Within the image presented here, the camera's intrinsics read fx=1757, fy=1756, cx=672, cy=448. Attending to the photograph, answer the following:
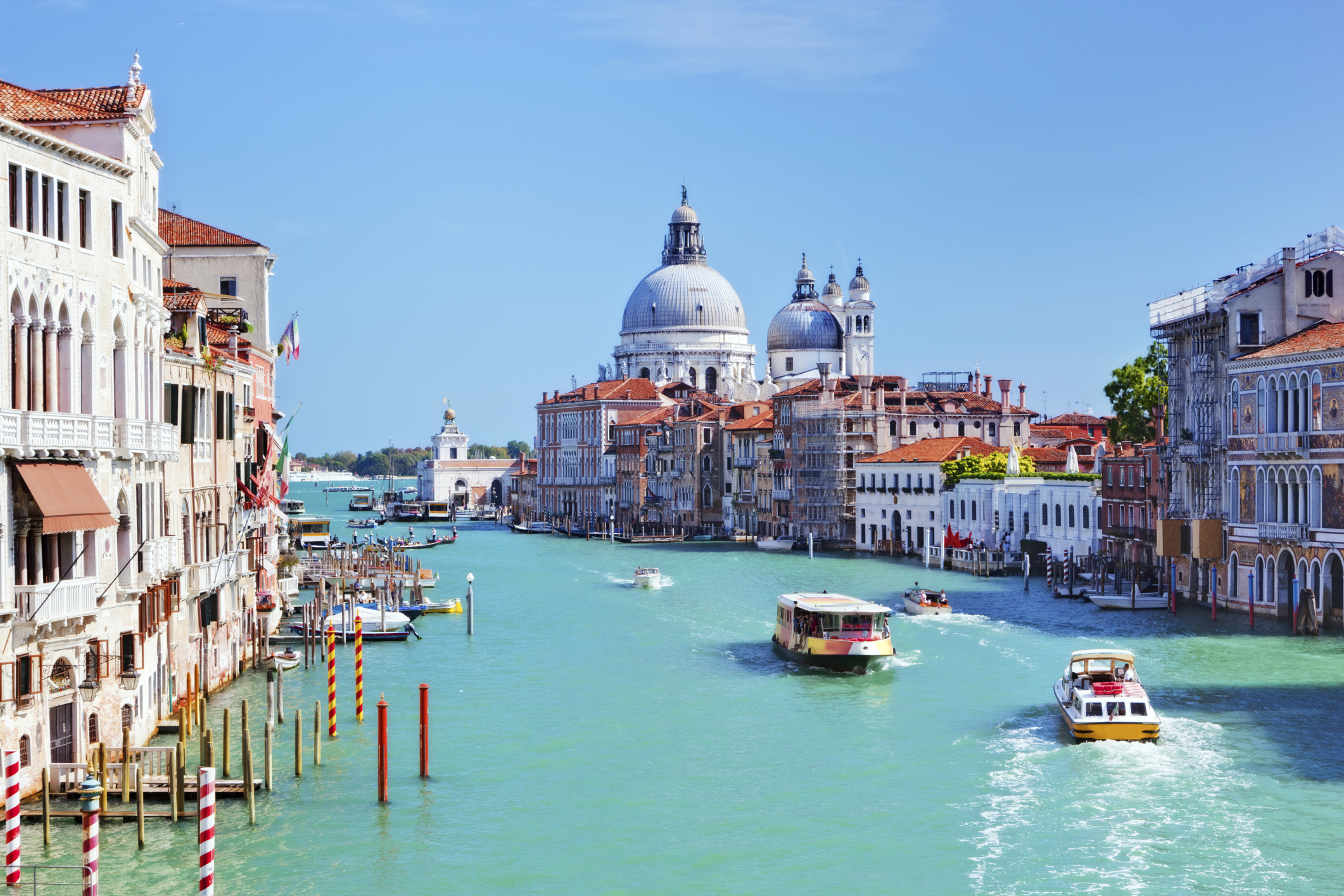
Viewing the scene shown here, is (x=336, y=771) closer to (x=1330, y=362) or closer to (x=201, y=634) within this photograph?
(x=201, y=634)

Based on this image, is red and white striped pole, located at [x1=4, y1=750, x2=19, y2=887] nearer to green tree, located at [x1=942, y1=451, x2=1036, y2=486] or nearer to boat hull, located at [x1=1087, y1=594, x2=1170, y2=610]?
boat hull, located at [x1=1087, y1=594, x2=1170, y2=610]

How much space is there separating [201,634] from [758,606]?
68.9 feet

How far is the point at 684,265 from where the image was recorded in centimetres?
11419

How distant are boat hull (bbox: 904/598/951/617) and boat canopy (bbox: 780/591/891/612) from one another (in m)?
6.55

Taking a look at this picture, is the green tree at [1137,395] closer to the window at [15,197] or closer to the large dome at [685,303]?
the window at [15,197]

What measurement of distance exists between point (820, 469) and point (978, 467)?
11.9 metres

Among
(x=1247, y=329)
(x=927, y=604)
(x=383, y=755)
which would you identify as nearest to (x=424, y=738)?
(x=383, y=755)

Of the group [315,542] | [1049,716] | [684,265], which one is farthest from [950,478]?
[684,265]

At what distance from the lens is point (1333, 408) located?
3294cm

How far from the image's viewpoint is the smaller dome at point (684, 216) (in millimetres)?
115375

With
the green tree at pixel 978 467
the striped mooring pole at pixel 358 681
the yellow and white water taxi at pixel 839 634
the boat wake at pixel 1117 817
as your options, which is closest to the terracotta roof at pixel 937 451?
the green tree at pixel 978 467

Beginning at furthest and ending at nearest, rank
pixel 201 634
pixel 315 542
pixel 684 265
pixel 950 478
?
1. pixel 684 265
2. pixel 315 542
3. pixel 950 478
4. pixel 201 634

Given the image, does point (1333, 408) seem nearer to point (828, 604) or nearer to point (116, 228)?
point (828, 604)

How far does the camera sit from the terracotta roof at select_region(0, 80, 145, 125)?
17156 mm
